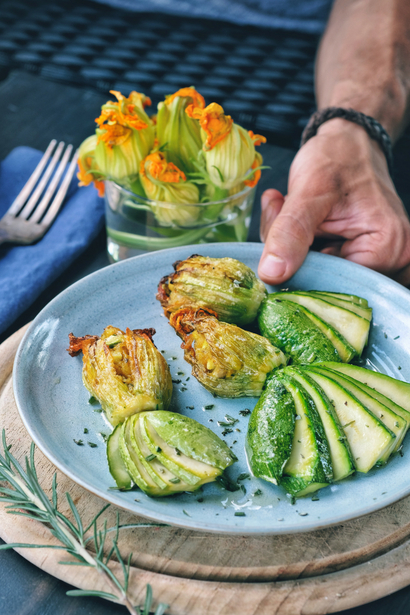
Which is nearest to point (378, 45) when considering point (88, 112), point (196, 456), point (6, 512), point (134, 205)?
point (88, 112)

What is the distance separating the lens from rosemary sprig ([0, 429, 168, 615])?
128 cm

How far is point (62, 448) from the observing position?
5.04 feet

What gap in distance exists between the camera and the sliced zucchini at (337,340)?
71.2 inches

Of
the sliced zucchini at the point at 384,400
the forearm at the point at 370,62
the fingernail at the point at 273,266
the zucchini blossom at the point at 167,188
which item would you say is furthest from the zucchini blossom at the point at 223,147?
the forearm at the point at 370,62

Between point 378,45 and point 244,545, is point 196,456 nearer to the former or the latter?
point 244,545

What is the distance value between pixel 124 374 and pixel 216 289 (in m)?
0.45

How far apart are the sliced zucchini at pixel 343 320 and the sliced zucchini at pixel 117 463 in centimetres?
76

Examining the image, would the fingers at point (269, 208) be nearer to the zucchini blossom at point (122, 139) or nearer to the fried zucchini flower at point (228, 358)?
the zucchini blossom at point (122, 139)

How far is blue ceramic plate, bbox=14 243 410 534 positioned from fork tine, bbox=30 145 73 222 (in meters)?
0.70

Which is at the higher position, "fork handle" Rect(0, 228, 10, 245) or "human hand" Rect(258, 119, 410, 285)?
"human hand" Rect(258, 119, 410, 285)

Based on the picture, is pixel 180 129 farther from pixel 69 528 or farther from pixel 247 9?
pixel 247 9

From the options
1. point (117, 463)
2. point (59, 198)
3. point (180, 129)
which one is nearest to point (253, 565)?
point (117, 463)

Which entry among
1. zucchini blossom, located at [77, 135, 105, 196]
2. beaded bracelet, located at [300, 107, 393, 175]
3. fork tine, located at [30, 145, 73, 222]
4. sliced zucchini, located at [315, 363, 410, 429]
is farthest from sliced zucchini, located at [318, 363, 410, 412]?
fork tine, located at [30, 145, 73, 222]

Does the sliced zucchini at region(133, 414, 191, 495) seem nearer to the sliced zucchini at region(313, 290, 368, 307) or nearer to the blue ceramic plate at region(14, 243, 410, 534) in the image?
the blue ceramic plate at region(14, 243, 410, 534)
